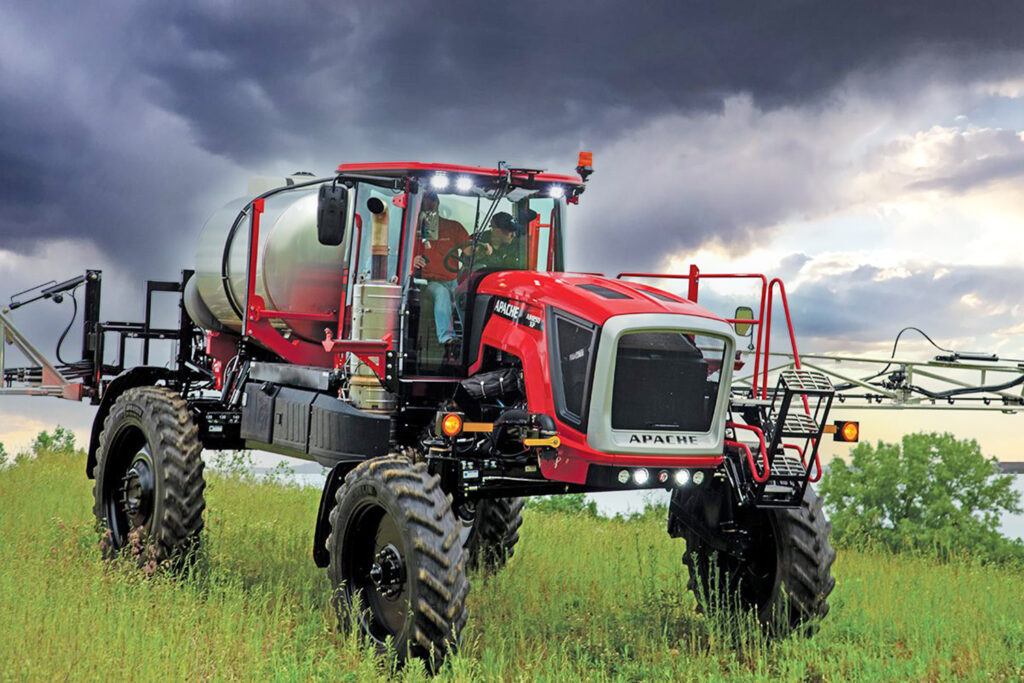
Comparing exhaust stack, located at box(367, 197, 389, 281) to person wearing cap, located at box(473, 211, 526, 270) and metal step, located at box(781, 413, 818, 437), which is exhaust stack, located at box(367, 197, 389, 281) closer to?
person wearing cap, located at box(473, 211, 526, 270)

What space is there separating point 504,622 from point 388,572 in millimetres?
1705

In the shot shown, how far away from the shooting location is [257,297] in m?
9.74


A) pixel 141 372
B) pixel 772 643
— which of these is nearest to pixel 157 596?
pixel 141 372

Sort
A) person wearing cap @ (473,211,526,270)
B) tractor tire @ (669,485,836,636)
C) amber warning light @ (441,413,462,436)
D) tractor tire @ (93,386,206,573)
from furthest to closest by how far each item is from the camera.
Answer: tractor tire @ (93,386,206,573), person wearing cap @ (473,211,526,270), tractor tire @ (669,485,836,636), amber warning light @ (441,413,462,436)

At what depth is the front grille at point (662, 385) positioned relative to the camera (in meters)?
7.14

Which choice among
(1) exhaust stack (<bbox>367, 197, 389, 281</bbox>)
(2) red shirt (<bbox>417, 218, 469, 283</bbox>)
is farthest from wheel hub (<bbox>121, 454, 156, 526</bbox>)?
(2) red shirt (<bbox>417, 218, 469, 283</bbox>)

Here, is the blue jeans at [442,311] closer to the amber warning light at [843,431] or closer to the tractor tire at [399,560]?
the tractor tire at [399,560]

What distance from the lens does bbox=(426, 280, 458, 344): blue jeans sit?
8148mm

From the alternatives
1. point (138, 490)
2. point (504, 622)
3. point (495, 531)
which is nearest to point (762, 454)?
point (504, 622)

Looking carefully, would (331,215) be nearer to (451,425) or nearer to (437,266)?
(437,266)

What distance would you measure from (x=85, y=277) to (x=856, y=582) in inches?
344

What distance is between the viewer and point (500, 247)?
8.60 metres

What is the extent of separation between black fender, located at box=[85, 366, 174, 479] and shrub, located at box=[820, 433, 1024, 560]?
902 centimetres

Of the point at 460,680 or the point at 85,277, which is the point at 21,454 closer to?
the point at 85,277
